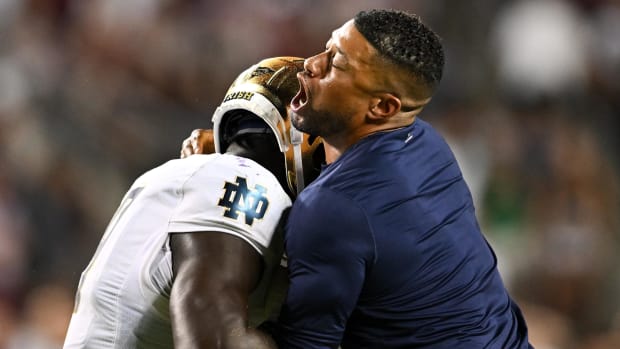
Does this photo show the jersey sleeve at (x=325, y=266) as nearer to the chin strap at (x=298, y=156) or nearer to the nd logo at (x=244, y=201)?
the nd logo at (x=244, y=201)

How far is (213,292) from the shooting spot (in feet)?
5.72

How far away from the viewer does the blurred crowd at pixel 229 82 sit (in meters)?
4.02

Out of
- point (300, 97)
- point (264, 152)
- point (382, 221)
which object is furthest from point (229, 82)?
point (382, 221)

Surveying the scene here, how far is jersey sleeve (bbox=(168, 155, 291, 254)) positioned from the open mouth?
0.18m

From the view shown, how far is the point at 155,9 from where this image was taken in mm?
4391

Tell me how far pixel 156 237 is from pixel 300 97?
485 millimetres

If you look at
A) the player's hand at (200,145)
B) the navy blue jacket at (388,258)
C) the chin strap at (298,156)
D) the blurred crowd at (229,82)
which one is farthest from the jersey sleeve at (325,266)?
the blurred crowd at (229,82)

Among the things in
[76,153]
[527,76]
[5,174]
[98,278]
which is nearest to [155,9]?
[76,153]

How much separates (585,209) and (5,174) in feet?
8.88

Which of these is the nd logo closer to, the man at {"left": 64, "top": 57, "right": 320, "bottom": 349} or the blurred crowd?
the man at {"left": 64, "top": 57, "right": 320, "bottom": 349}

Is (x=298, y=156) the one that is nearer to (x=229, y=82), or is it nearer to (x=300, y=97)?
(x=300, y=97)

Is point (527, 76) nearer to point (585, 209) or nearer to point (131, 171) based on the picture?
point (585, 209)

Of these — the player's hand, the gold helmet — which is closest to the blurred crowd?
the player's hand

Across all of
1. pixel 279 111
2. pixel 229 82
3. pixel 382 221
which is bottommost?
pixel 229 82
